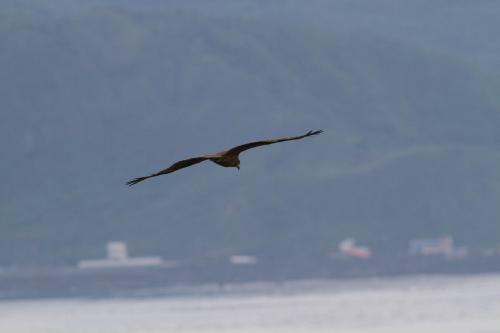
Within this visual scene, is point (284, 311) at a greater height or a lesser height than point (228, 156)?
greater

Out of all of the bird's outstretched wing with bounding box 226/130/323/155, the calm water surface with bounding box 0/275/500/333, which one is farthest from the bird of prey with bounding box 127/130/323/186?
the calm water surface with bounding box 0/275/500/333

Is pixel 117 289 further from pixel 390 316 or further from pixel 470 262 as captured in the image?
pixel 390 316

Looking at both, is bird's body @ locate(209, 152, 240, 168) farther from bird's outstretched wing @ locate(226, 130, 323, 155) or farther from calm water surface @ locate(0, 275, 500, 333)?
calm water surface @ locate(0, 275, 500, 333)

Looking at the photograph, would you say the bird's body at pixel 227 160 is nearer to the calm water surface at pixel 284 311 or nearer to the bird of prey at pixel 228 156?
the bird of prey at pixel 228 156

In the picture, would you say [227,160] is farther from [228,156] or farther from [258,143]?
[258,143]

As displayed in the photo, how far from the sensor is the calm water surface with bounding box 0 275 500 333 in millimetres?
77375

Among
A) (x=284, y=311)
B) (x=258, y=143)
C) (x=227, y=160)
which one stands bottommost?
(x=258, y=143)

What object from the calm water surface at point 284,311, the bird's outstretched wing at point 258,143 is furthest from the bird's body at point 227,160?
the calm water surface at point 284,311

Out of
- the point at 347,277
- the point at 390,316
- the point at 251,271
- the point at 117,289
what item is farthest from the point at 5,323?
the point at 251,271

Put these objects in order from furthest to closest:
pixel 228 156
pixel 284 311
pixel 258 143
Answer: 1. pixel 284 311
2. pixel 228 156
3. pixel 258 143

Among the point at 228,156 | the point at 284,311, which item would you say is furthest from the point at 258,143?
the point at 284,311

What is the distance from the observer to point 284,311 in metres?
91.8

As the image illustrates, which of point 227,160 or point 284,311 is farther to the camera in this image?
point 284,311

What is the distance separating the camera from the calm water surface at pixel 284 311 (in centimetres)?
7738
